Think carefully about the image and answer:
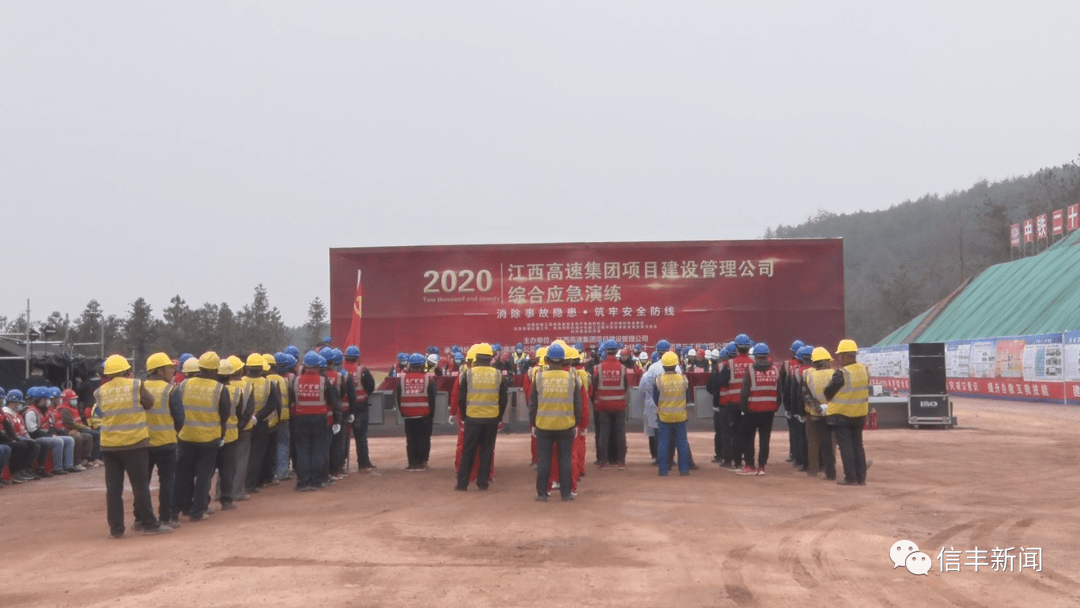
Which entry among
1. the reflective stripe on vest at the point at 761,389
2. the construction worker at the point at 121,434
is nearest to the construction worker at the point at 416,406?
the reflective stripe on vest at the point at 761,389

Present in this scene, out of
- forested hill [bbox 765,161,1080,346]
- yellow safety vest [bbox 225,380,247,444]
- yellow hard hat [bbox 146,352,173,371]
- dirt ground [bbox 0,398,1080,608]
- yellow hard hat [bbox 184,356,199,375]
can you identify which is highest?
forested hill [bbox 765,161,1080,346]

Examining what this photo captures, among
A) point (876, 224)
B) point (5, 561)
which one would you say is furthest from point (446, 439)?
point (876, 224)

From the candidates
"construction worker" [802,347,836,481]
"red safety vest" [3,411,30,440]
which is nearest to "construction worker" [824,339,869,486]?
"construction worker" [802,347,836,481]

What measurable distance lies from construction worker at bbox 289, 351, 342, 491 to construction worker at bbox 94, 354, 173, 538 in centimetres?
326

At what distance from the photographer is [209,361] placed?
436 inches

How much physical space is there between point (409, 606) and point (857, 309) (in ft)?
340

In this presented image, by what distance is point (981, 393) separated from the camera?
123 ft

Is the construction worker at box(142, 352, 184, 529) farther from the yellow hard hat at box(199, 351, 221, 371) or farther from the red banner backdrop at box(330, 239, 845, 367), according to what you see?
the red banner backdrop at box(330, 239, 845, 367)

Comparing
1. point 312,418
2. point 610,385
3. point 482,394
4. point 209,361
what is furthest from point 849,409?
point 209,361

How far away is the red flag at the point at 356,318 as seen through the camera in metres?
24.2

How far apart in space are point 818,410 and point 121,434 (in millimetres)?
9209

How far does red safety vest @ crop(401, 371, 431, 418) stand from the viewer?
15234mm

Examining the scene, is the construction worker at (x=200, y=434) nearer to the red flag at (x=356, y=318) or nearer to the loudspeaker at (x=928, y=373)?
the red flag at (x=356, y=318)

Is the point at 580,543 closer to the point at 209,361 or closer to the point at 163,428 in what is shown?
the point at 163,428
